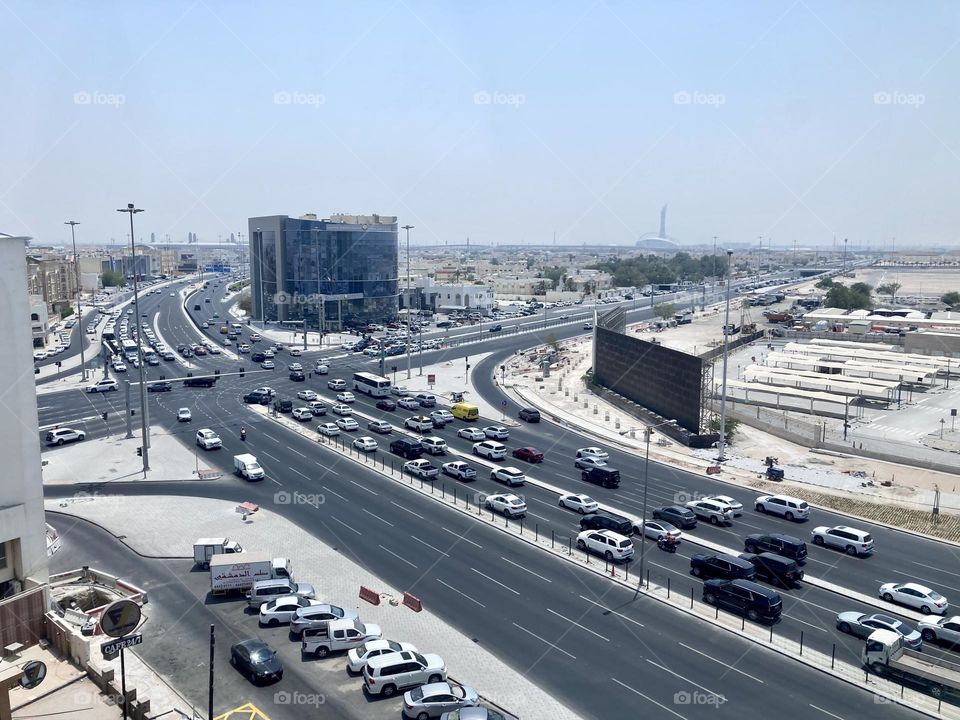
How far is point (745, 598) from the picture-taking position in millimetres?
19188

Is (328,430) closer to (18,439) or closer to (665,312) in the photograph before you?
(18,439)

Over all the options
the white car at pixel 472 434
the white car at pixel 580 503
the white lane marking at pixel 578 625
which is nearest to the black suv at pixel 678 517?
the white car at pixel 580 503

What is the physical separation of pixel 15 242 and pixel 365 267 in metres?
65.9

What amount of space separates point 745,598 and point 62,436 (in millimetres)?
33425

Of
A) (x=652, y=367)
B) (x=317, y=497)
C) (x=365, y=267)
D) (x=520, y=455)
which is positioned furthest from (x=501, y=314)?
(x=317, y=497)

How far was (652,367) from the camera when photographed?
43.6 meters

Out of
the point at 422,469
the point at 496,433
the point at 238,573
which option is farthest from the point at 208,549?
the point at 496,433

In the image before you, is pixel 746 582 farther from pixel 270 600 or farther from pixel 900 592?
pixel 270 600

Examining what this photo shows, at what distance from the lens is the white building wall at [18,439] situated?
54.1 feet

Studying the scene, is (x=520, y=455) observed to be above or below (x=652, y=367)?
below

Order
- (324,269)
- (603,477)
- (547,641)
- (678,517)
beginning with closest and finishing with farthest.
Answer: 1. (547,641)
2. (678,517)
3. (603,477)
4. (324,269)

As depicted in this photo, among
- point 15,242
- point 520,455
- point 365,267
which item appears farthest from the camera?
point 365,267

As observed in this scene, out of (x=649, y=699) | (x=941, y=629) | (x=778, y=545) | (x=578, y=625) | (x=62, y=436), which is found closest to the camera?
(x=649, y=699)

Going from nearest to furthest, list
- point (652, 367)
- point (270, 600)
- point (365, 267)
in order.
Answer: point (270, 600) → point (652, 367) → point (365, 267)
